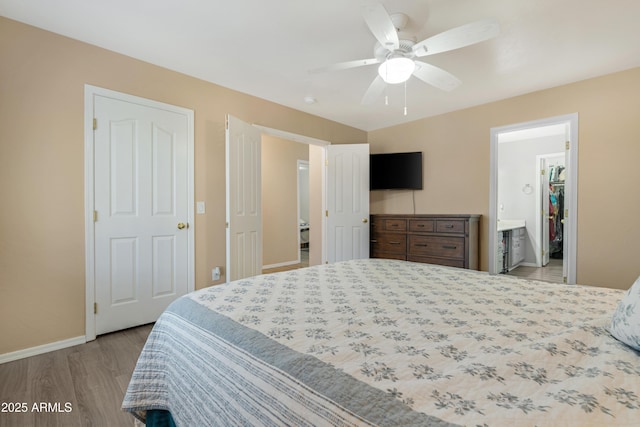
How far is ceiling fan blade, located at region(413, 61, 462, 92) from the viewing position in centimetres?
206

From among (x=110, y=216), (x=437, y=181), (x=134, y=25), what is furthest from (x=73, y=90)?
(x=437, y=181)

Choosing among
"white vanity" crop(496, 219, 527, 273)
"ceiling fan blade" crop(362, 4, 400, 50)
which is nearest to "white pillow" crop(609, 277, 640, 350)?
"ceiling fan blade" crop(362, 4, 400, 50)

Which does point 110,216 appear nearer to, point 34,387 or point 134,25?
point 34,387

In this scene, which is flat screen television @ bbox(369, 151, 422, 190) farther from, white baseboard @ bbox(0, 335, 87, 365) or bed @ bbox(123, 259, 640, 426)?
white baseboard @ bbox(0, 335, 87, 365)

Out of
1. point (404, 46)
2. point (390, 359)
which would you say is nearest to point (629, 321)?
point (390, 359)

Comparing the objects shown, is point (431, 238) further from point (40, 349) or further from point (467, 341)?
point (40, 349)

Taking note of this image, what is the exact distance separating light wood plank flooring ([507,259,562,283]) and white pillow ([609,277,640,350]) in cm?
418

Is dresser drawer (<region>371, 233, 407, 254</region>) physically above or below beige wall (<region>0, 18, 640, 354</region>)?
below

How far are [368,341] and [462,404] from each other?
1.09 feet

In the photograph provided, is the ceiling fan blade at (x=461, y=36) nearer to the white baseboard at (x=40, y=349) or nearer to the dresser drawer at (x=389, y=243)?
the dresser drawer at (x=389, y=243)

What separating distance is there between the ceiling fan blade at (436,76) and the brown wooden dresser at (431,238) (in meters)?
A: 1.82

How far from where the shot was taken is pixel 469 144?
12.7 ft

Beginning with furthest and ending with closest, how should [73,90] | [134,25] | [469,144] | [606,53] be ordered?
[469,144] < [606,53] < [73,90] < [134,25]

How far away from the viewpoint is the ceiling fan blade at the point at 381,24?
1515mm
